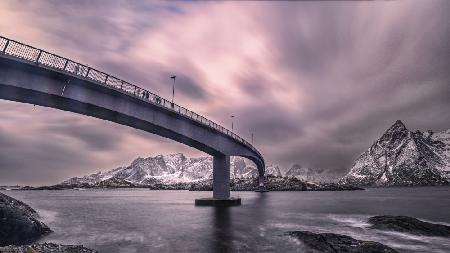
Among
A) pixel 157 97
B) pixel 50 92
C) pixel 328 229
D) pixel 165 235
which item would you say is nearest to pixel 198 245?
pixel 165 235

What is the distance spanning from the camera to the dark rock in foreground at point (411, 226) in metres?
29.5

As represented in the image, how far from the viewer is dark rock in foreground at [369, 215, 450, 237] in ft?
96.6

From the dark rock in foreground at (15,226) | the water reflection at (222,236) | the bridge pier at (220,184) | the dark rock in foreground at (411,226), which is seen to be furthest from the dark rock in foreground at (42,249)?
the bridge pier at (220,184)

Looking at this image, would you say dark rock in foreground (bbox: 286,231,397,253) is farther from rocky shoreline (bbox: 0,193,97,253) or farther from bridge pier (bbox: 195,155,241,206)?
bridge pier (bbox: 195,155,241,206)

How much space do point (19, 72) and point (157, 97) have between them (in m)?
18.2

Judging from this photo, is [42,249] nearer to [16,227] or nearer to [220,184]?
[16,227]

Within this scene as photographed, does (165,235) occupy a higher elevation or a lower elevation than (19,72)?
lower

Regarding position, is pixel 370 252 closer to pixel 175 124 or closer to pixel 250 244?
pixel 250 244

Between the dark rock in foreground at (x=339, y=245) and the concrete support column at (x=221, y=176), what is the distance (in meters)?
35.9

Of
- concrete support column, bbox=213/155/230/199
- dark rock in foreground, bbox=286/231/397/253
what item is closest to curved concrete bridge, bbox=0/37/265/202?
concrete support column, bbox=213/155/230/199

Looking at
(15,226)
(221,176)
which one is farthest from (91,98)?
(221,176)

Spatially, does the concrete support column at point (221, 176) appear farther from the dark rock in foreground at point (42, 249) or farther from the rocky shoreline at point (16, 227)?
the dark rock in foreground at point (42, 249)

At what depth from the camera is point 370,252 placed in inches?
768

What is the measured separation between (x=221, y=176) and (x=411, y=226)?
115ft
